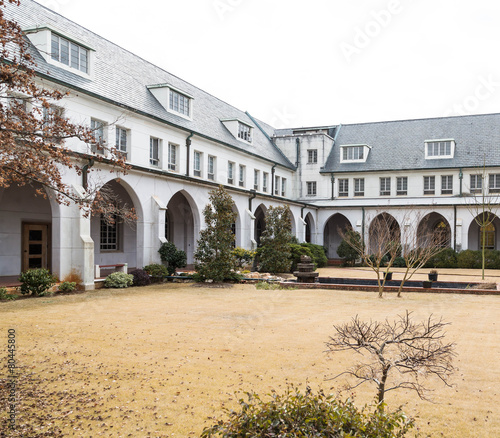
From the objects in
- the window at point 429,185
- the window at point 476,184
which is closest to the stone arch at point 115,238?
the window at point 429,185

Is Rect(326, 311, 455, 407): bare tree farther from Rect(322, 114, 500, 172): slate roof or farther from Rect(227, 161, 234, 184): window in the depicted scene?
Rect(322, 114, 500, 172): slate roof

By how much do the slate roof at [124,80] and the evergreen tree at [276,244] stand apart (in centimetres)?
676

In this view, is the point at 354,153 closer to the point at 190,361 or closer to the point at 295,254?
the point at 295,254

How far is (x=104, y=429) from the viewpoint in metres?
5.35

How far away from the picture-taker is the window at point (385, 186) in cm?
3938

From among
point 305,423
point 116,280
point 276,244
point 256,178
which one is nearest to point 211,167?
point 256,178

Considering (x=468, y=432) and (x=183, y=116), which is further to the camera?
(x=183, y=116)

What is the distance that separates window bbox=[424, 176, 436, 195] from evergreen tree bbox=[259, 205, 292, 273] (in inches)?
693

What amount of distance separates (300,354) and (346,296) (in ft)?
30.1

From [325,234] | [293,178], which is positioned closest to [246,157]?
[293,178]

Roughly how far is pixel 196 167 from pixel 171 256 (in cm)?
757

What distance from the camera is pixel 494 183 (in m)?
35.9

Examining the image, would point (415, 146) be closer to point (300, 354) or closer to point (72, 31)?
point (72, 31)

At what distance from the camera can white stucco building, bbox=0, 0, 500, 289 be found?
64.1 ft
